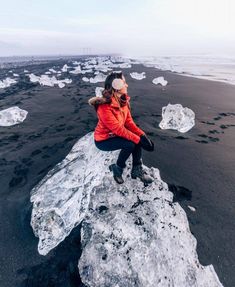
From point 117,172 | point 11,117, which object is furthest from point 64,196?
point 11,117

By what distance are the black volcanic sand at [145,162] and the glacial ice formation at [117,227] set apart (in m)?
0.21

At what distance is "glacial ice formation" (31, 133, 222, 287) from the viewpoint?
2.57 metres

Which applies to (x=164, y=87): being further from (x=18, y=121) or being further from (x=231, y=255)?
(x=231, y=255)

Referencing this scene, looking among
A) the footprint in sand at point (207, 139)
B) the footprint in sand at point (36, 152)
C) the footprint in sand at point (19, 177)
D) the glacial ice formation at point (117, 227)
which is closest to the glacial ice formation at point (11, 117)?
the footprint in sand at point (36, 152)

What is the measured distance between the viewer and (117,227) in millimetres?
2898

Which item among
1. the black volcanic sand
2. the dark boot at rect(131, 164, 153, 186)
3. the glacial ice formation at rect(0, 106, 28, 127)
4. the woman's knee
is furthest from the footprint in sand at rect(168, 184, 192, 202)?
the glacial ice formation at rect(0, 106, 28, 127)

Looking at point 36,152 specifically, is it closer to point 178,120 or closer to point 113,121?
point 113,121

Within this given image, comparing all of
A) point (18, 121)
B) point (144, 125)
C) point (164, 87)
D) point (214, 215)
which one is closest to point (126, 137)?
point (214, 215)

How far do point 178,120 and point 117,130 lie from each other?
12.8 ft

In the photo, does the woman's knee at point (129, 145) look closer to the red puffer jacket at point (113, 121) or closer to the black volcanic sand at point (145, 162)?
the red puffer jacket at point (113, 121)

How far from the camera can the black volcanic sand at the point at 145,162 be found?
2.93m

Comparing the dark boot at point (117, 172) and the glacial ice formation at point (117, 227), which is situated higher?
the dark boot at point (117, 172)

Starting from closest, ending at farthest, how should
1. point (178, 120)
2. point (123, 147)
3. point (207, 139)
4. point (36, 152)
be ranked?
point (123, 147) < point (36, 152) < point (207, 139) < point (178, 120)

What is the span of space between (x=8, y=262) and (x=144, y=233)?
1759mm
